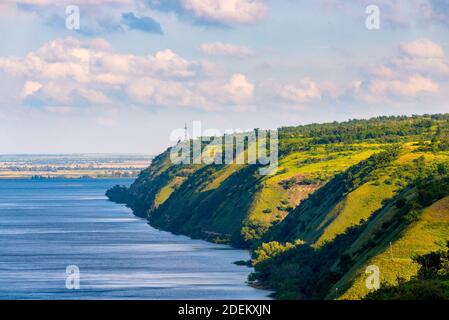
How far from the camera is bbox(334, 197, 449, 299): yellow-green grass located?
79.5 meters

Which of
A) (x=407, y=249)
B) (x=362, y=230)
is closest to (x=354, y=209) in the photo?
(x=362, y=230)

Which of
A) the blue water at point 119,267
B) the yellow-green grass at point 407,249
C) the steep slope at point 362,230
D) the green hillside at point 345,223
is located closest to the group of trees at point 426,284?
the yellow-green grass at point 407,249

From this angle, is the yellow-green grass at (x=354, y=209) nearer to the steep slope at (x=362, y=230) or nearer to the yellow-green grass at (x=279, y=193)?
the steep slope at (x=362, y=230)

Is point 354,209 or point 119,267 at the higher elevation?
point 354,209

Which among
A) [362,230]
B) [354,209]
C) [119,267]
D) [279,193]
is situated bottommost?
[119,267]

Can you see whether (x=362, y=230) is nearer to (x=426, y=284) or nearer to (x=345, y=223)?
(x=345, y=223)

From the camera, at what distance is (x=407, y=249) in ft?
282

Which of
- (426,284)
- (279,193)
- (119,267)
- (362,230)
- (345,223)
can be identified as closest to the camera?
(426,284)

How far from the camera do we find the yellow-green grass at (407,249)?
7950 centimetres

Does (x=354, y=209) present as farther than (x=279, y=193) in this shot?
No

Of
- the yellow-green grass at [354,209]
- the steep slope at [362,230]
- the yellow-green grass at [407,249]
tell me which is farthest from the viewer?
the yellow-green grass at [354,209]
